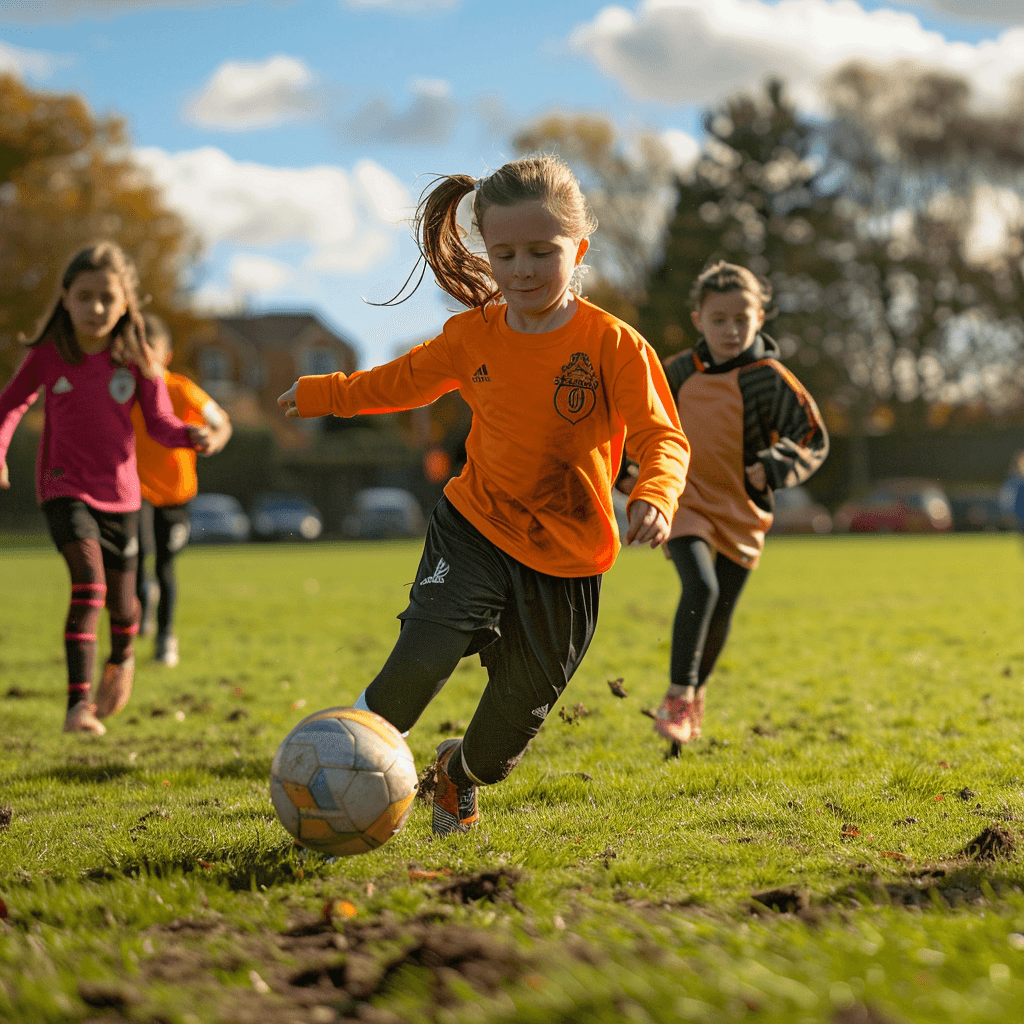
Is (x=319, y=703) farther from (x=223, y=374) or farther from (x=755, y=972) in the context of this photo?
(x=223, y=374)

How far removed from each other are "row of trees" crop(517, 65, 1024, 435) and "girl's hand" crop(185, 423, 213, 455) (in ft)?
115

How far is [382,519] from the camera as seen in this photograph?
36.0 metres

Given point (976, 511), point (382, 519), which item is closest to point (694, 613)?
point (382, 519)

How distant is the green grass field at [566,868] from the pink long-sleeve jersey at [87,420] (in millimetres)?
1284

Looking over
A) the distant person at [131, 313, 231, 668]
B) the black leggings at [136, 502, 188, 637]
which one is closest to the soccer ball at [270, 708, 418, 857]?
the distant person at [131, 313, 231, 668]

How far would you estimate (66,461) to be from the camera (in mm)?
5816

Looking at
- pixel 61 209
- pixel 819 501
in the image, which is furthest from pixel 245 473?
pixel 819 501

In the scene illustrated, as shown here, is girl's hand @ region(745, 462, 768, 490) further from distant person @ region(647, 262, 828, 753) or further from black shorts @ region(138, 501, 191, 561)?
black shorts @ region(138, 501, 191, 561)

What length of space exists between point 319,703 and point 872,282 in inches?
1653

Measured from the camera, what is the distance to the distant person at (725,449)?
5.39m

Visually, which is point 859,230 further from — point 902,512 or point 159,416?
point 159,416

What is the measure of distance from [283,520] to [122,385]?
100 ft

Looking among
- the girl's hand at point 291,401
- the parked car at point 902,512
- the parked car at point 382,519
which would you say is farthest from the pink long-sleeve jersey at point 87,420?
the parked car at point 902,512

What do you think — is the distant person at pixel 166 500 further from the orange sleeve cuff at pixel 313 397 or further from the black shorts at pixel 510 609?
the black shorts at pixel 510 609
